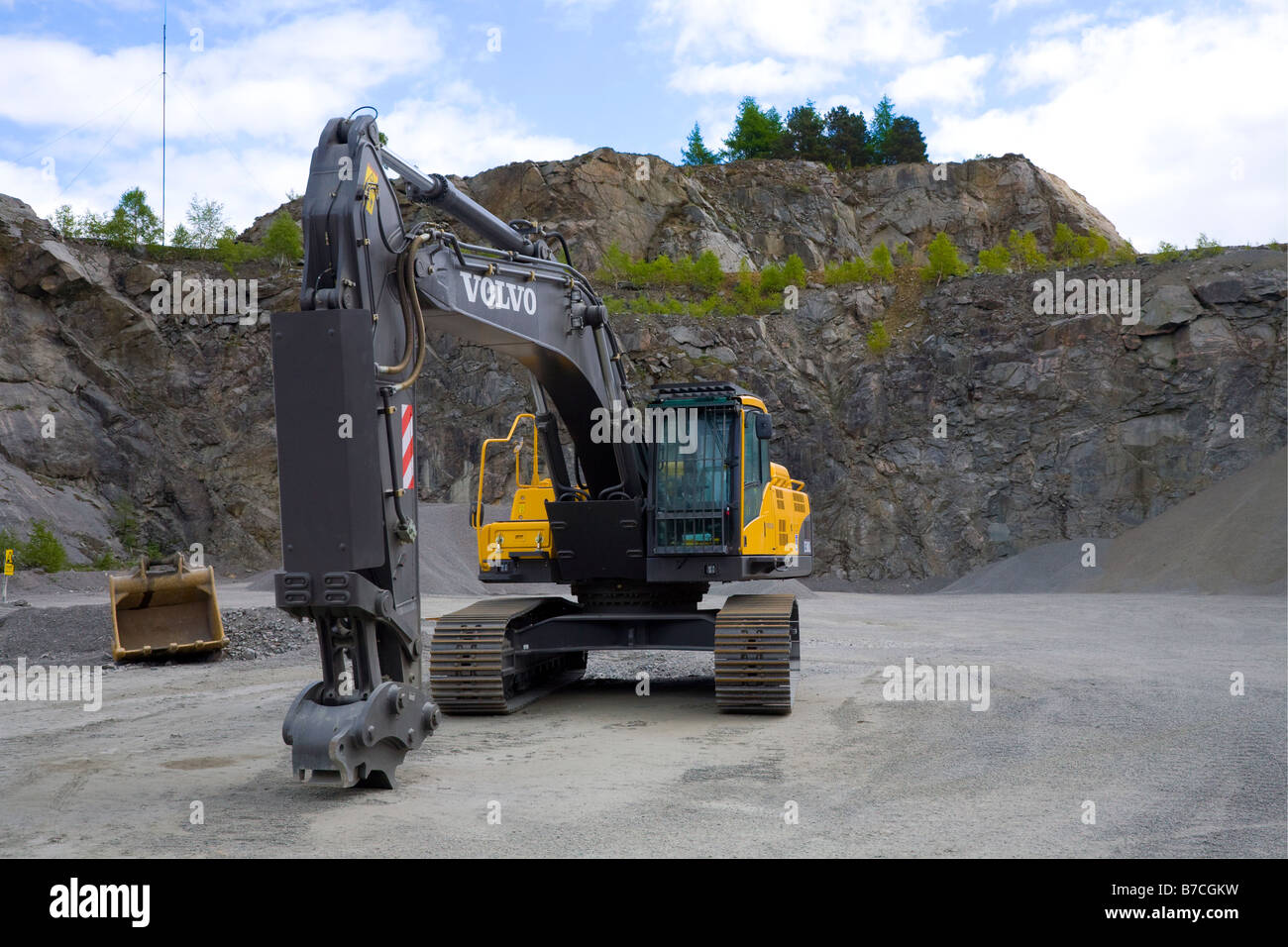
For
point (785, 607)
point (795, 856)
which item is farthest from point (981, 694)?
point (795, 856)

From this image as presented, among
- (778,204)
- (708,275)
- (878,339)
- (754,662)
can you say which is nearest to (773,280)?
(708,275)

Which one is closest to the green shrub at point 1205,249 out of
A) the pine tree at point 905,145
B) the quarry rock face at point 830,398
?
the quarry rock face at point 830,398

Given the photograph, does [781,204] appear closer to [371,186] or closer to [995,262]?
[995,262]

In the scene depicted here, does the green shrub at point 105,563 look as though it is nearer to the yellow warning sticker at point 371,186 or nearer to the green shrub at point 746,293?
the green shrub at point 746,293

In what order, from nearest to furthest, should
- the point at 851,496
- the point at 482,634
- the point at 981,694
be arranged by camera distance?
the point at 482,634, the point at 981,694, the point at 851,496

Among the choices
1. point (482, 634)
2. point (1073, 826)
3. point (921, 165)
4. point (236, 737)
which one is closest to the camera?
point (1073, 826)

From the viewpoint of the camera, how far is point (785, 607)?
10008 mm

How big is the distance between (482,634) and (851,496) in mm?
22818

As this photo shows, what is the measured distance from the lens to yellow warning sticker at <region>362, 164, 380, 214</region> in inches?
266

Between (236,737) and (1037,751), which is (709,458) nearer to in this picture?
(1037,751)

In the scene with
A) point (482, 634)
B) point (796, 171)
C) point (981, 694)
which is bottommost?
point (981, 694)
